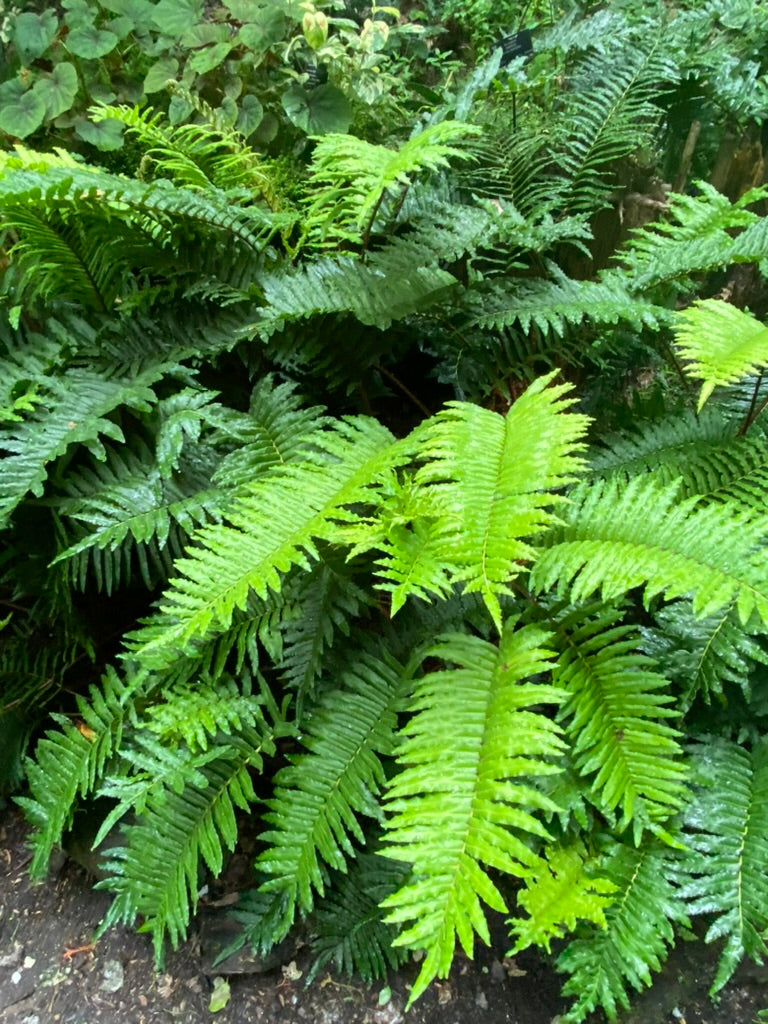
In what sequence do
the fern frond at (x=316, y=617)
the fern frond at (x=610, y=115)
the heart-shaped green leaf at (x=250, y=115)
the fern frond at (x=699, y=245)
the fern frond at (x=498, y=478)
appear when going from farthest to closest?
the heart-shaped green leaf at (x=250, y=115), the fern frond at (x=610, y=115), the fern frond at (x=699, y=245), the fern frond at (x=316, y=617), the fern frond at (x=498, y=478)

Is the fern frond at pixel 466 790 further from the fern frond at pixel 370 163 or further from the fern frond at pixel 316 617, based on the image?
the fern frond at pixel 370 163

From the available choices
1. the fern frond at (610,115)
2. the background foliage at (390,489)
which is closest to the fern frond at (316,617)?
the background foliage at (390,489)

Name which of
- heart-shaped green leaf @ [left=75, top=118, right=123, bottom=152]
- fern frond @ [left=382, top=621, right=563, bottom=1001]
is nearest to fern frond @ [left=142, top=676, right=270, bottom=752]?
fern frond @ [left=382, top=621, right=563, bottom=1001]

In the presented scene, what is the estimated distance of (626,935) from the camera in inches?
57.8

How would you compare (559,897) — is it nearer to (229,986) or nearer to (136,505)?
(229,986)

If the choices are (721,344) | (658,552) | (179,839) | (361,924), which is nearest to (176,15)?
(721,344)

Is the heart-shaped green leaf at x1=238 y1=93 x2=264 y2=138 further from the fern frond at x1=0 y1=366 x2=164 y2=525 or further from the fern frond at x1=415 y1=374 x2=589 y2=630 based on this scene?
the fern frond at x1=415 y1=374 x2=589 y2=630

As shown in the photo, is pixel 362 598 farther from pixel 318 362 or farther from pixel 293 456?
pixel 318 362

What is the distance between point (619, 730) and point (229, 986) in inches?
50.7

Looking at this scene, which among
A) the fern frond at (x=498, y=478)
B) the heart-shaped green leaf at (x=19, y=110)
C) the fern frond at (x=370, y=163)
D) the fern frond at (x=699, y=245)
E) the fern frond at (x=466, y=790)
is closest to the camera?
the fern frond at (x=466, y=790)

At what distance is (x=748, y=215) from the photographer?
1.99 meters

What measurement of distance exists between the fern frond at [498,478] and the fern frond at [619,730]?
253 mm

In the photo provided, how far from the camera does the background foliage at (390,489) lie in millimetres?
1420

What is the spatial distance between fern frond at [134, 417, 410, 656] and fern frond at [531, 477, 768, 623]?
0.43 metres
